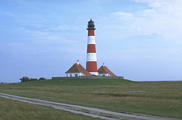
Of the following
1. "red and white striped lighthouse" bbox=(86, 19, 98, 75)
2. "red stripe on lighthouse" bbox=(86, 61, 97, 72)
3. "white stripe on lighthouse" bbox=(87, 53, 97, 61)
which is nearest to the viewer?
"red and white striped lighthouse" bbox=(86, 19, 98, 75)

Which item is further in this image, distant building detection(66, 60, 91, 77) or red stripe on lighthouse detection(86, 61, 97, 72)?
distant building detection(66, 60, 91, 77)

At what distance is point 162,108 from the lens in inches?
1013

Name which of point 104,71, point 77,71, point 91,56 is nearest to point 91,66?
point 91,56

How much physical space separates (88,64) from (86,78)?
342cm

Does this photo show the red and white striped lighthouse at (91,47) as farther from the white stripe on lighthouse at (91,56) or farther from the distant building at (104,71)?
the distant building at (104,71)

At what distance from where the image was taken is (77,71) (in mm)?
76750

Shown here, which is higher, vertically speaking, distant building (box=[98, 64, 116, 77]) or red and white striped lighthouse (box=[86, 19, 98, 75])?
red and white striped lighthouse (box=[86, 19, 98, 75])

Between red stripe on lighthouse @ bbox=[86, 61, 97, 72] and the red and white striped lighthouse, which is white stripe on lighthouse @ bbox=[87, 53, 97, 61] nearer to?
the red and white striped lighthouse

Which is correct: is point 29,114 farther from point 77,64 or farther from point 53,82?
point 77,64

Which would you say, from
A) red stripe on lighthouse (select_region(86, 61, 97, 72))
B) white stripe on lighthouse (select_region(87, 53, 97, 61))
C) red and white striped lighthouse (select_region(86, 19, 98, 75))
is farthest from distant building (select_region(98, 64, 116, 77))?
white stripe on lighthouse (select_region(87, 53, 97, 61))

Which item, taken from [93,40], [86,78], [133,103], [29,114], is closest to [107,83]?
[86,78]

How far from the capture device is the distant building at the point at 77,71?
75787 millimetres

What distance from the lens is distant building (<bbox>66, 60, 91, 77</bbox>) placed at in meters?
75.8

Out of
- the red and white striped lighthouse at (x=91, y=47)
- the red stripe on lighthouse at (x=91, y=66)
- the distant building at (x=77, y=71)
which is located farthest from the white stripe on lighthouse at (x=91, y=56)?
the distant building at (x=77, y=71)
